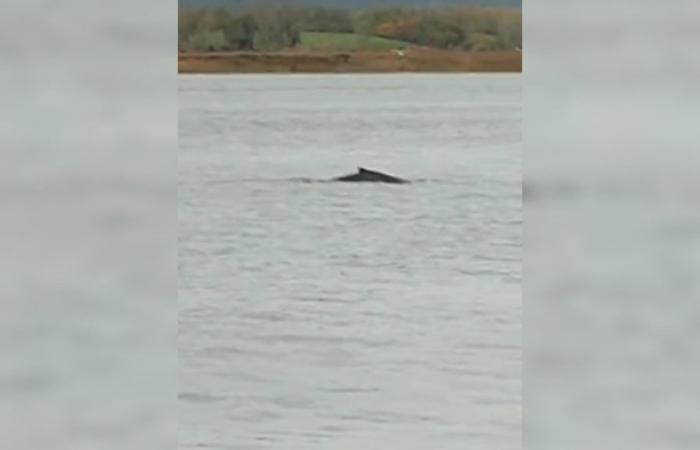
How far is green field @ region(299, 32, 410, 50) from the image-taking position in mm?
1625

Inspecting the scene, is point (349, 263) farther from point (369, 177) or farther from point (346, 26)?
point (346, 26)

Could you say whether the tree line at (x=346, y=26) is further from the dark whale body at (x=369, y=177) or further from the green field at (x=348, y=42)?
the dark whale body at (x=369, y=177)

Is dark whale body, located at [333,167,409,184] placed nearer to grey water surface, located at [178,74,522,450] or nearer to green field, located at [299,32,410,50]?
grey water surface, located at [178,74,522,450]

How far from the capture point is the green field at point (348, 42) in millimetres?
1625

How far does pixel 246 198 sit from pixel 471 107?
0.35 m

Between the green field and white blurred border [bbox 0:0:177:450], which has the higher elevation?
the green field

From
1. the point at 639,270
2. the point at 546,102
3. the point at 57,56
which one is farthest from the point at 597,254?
the point at 57,56

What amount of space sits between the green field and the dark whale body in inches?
6.8

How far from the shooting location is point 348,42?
163cm

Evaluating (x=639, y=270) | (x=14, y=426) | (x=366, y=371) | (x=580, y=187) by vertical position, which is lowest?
(x=14, y=426)

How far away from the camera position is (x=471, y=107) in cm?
162

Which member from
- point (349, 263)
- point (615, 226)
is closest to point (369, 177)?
point (349, 263)

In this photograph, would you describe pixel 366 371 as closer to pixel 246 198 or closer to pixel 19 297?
pixel 246 198

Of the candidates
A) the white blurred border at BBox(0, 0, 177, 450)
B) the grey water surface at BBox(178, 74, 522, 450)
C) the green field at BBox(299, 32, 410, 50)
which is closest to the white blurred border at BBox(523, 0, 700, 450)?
the grey water surface at BBox(178, 74, 522, 450)
